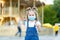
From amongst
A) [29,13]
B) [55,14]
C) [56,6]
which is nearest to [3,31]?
[29,13]

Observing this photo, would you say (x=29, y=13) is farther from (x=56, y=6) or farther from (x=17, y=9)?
(x=56, y=6)

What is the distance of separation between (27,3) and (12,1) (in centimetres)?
223

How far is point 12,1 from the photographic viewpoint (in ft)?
104

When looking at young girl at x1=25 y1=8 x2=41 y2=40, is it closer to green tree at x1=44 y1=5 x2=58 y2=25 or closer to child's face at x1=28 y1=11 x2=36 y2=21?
child's face at x1=28 y1=11 x2=36 y2=21

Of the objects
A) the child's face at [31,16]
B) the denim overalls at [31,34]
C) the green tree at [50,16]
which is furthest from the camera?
the green tree at [50,16]

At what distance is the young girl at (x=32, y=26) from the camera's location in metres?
7.68

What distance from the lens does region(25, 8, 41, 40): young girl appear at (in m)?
7.68

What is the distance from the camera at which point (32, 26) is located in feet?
25.7

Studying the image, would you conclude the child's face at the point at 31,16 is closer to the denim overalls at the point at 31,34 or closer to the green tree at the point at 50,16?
the denim overalls at the point at 31,34


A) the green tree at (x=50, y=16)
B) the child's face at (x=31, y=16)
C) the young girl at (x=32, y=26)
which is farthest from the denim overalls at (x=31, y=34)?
the green tree at (x=50, y=16)

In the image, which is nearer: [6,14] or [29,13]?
[29,13]

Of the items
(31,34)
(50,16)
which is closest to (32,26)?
(31,34)

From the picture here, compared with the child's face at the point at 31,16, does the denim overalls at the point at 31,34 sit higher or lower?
lower

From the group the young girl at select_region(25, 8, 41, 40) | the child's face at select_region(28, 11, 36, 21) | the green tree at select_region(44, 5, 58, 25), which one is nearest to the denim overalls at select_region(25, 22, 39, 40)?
the young girl at select_region(25, 8, 41, 40)
